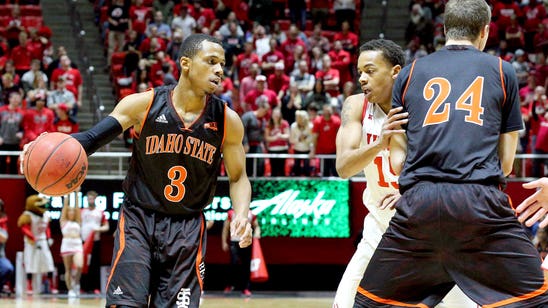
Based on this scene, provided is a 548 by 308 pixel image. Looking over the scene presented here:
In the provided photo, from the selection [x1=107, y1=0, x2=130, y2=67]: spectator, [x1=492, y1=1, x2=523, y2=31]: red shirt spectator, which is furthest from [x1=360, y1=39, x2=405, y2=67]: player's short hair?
[x1=492, y1=1, x2=523, y2=31]: red shirt spectator

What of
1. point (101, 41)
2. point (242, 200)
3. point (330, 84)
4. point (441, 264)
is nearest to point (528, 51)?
point (330, 84)

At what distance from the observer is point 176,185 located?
5770mm

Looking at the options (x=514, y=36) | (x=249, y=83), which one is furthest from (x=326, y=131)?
(x=514, y=36)

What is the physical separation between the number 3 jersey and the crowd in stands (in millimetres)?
10030

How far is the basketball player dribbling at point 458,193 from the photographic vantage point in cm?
431

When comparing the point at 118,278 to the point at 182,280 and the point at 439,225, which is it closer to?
the point at 182,280

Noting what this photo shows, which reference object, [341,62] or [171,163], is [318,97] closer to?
[341,62]

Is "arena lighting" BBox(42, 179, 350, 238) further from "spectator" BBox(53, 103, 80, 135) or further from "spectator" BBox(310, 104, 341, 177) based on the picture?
"spectator" BBox(53, 103, 80, 135)

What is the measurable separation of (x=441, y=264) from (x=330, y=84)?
42.0 ft

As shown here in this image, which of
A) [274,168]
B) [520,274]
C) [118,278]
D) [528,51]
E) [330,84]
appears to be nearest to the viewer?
[520,274]

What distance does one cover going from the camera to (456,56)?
454cm

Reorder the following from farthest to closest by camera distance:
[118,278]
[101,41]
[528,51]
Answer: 1. [101,41]
2. [528,51]
3. [118,278]

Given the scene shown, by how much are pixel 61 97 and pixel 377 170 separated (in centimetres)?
1112

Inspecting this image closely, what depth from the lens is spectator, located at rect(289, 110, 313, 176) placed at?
15383 mm
